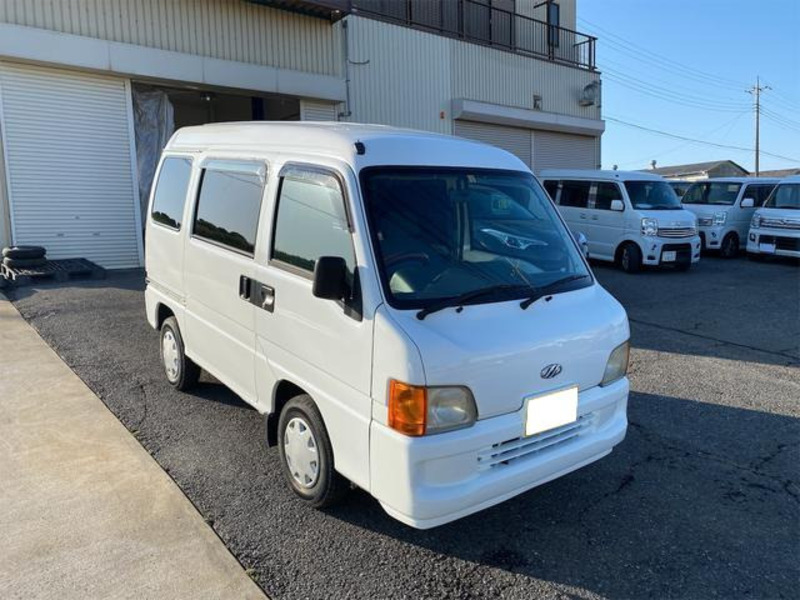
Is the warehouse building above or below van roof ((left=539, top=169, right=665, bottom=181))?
above

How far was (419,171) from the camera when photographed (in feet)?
10.5

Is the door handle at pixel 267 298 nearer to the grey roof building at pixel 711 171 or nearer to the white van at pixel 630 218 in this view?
the white van at pixel 630 218

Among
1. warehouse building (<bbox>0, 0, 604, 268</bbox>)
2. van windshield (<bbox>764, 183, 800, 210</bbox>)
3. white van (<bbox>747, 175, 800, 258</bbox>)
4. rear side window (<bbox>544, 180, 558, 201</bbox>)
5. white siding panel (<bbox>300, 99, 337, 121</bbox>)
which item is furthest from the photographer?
van windshield (<bbox>764, 183, 800, 210</bbox>)

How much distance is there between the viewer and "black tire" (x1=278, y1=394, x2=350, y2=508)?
9.91 ft

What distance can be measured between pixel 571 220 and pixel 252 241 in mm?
10591

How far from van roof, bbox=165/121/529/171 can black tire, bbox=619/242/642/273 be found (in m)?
8.82

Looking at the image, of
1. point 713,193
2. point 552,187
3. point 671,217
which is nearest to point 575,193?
point 552,187

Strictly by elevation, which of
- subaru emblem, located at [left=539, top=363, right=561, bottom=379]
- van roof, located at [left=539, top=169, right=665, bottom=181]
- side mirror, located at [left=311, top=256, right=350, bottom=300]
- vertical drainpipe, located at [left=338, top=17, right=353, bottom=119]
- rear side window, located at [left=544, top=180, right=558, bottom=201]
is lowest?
subaru emblem, located at [left=539, top=363, right=561, bottom=379]

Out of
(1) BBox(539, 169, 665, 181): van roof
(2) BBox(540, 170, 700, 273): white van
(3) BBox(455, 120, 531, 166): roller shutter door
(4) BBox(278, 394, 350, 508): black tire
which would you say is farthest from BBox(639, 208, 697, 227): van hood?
(4) BBox(278, 394, 350, 508): black tire

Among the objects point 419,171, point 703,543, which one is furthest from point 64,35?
point 703,543

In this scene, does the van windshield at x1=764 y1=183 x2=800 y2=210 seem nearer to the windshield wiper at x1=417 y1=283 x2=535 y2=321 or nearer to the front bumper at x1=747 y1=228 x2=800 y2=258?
the front bumper at x1=747 y1=228 x2=800 y2=258

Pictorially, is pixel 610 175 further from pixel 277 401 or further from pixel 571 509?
pixel 277 401

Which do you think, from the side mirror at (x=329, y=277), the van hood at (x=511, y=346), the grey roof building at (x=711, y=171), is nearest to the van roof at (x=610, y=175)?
the van hood at (x=511, y=346)

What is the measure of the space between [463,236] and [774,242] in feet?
42.4
